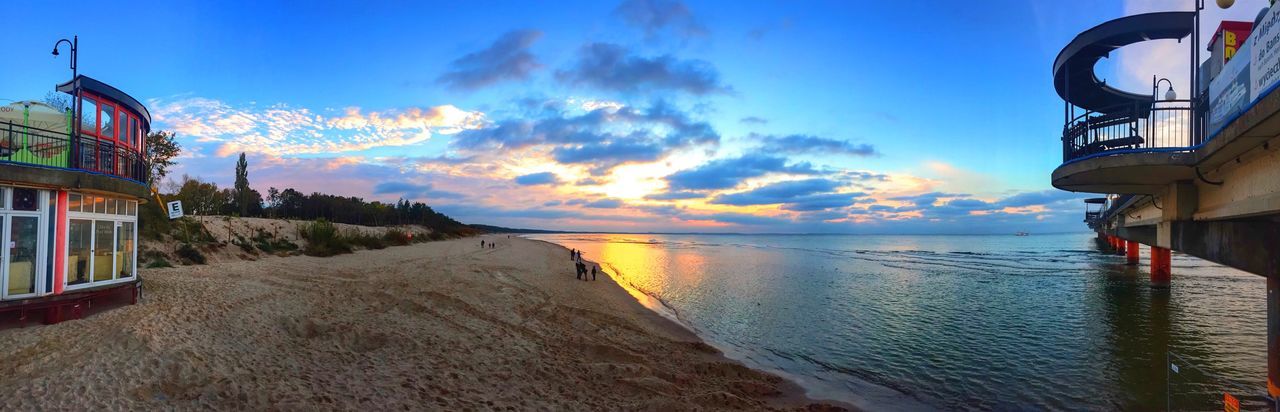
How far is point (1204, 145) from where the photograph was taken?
8.08 m

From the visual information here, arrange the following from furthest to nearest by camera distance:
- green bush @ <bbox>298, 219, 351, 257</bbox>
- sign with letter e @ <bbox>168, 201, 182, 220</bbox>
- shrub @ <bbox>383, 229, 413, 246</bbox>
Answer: shrub @ <bbox>383, 229, 413, 246</bbox>
green bush @ <bbox>298, 219, 351, 257</bbox>
sign with letter e @ <bbox>168, 201, 182, 220</bbox>

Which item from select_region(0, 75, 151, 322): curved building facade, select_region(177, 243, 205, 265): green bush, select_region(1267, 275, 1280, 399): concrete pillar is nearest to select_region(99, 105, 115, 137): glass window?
select_region(0, 75, 151, 322): curved building facade

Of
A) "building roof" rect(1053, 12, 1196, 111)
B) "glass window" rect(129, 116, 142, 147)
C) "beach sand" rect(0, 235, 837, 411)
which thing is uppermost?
"building roof" rect(1053, 12, 1196, 111)

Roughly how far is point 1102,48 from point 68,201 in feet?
67.0

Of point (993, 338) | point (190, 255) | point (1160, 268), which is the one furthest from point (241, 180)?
point (1160, 268)

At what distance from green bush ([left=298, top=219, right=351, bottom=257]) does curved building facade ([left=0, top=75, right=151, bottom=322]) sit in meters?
23.7

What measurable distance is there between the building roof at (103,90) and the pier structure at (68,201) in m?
0.02

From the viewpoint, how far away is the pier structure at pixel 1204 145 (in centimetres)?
686

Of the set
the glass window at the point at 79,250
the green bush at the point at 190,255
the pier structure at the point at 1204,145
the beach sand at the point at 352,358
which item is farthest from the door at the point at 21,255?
the pier structure at the point at 1204,145

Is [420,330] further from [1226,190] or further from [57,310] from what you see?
[1226,190]

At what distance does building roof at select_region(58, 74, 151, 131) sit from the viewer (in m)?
10.6

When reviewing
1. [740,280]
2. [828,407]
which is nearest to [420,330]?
[828,407]

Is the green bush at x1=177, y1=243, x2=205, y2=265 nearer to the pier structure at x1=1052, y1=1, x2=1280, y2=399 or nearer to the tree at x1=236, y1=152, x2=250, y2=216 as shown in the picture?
the pier structure at x1=1052, y1=1, x2=1280, y2=399

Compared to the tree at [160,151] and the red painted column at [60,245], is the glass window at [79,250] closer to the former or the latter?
the red painted column at [60,245]
